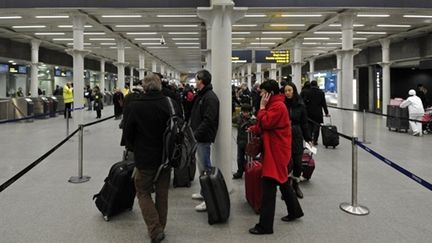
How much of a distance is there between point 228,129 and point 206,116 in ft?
3.18

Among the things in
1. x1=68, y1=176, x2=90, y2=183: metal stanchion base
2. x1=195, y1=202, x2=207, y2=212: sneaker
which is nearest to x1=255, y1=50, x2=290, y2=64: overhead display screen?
x1=68, y1=176, x2=90, y2=183: metal stanchion base

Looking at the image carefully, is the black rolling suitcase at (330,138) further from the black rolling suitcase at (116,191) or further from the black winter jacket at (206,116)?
the black rolling suitcase at (116,191)

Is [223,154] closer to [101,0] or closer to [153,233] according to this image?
[153,233]

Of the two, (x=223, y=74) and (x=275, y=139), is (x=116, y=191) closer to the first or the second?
(x=275, y=139)

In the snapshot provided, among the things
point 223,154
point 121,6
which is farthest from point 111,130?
point 223,154

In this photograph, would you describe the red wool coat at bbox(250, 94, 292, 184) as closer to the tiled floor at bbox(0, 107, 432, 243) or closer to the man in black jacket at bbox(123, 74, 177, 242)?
the tiled floor at bbox(0, 107, 432, 243)

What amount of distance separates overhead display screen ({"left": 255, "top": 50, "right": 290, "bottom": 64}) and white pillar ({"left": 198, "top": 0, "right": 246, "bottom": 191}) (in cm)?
1432

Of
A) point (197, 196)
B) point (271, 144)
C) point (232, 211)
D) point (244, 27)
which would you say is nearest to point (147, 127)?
point (271, 144)

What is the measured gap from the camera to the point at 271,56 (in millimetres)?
19672

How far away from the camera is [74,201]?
5062 mm

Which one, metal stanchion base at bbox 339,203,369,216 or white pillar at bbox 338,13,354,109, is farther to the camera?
white pillar at bbox 338,13,354,109

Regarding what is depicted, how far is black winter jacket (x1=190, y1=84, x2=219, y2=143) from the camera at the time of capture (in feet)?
14.3

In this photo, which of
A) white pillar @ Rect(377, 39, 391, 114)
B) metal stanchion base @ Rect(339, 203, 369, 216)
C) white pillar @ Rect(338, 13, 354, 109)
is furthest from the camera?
white pillar @ Rect(377, 39, 391, 114)

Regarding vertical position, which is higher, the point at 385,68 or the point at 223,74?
the point at 385,68
